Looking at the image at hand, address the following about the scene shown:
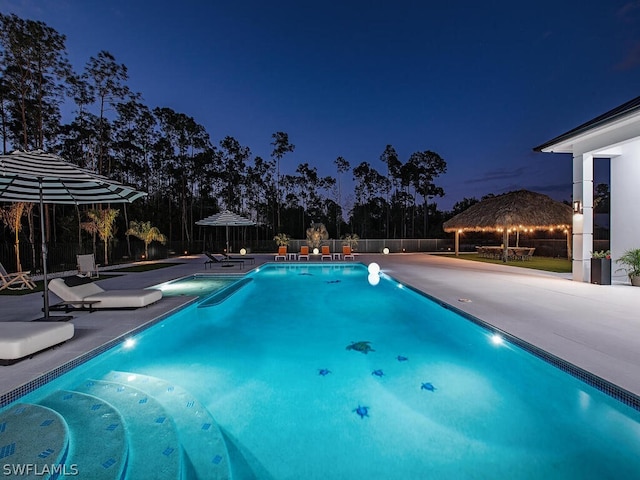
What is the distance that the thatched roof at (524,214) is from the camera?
596 inches

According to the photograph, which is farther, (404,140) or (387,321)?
(404,140)

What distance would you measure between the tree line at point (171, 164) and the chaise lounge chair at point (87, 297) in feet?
29.5

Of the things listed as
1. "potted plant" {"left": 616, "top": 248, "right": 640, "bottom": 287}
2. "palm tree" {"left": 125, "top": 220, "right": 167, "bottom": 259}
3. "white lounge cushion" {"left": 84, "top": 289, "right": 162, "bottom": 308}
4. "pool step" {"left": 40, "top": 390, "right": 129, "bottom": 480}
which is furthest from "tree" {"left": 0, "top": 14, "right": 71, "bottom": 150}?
"potted plant" {"left": 616, "top": 248, "right": 640, "bottom": 287}

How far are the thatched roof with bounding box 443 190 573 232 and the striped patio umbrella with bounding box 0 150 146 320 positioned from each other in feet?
50.3

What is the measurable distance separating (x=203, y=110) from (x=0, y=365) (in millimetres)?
27693

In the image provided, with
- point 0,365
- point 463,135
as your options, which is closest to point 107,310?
point 0,365

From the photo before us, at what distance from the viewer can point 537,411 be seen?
3.12 m

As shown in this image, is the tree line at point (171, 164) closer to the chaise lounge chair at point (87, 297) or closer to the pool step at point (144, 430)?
the chaise lounge chair at point (87, 297)

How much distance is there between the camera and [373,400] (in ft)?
11.3

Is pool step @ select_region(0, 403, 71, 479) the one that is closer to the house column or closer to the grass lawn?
the house column

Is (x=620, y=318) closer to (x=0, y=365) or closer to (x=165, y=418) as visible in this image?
(x=165, y=418)

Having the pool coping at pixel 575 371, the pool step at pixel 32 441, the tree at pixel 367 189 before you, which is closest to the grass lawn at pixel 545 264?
the pool coping at pixel 575 371

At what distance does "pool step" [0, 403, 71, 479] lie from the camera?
6.45 ft

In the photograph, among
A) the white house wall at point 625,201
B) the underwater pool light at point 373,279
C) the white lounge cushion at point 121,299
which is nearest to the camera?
the white lounge cushion at point 121,299
